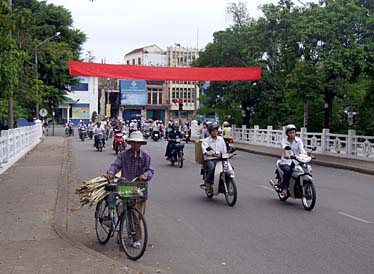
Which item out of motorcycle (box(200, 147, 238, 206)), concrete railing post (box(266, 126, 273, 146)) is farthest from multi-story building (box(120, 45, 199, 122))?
motorcycle (box(200, 147, 238, 206))

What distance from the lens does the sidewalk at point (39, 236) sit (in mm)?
6477

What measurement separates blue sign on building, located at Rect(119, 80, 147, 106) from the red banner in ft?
225

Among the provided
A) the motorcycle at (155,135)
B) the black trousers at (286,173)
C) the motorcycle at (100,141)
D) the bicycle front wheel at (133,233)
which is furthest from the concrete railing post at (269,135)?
the bicycle front wheel at (133,233)

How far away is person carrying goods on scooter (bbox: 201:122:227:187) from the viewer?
12234 millimetres

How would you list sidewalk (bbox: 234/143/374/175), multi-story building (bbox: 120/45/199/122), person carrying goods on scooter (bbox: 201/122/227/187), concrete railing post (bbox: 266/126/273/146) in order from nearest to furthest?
person carrying goods on scooter (bbox: 201/122/227/187)
sidewalk (bbox: 234/143/374/175)
concrete railing post (bbox: 266/126/273/146)
multi-story building (bbox: 120/45/199/122)

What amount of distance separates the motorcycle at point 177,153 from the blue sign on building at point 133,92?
7979 cm

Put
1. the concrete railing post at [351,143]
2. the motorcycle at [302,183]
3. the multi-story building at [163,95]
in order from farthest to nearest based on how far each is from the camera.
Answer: the multi-story building at [163,95] → the concrete railing post at [351,143] → the motorcycle at [302,183]

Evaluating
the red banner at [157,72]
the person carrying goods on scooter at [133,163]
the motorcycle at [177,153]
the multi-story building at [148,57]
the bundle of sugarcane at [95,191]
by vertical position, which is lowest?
the motorcycle at [177,153]

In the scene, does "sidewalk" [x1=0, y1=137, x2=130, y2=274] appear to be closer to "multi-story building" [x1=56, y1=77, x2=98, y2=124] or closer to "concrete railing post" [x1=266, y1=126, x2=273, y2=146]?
"concrete railing post" [x1=266, y1=126, x2=273, y2=146]

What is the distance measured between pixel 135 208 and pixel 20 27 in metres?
5.48

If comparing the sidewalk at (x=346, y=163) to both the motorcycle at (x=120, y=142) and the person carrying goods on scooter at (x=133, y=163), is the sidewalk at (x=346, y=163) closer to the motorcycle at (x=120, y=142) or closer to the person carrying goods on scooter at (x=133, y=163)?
the motorcycle at (x=120, y=142)

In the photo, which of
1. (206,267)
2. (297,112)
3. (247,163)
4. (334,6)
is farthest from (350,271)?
(297,112)

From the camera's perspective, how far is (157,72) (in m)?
31.8

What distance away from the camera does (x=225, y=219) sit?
1023 centimetres
